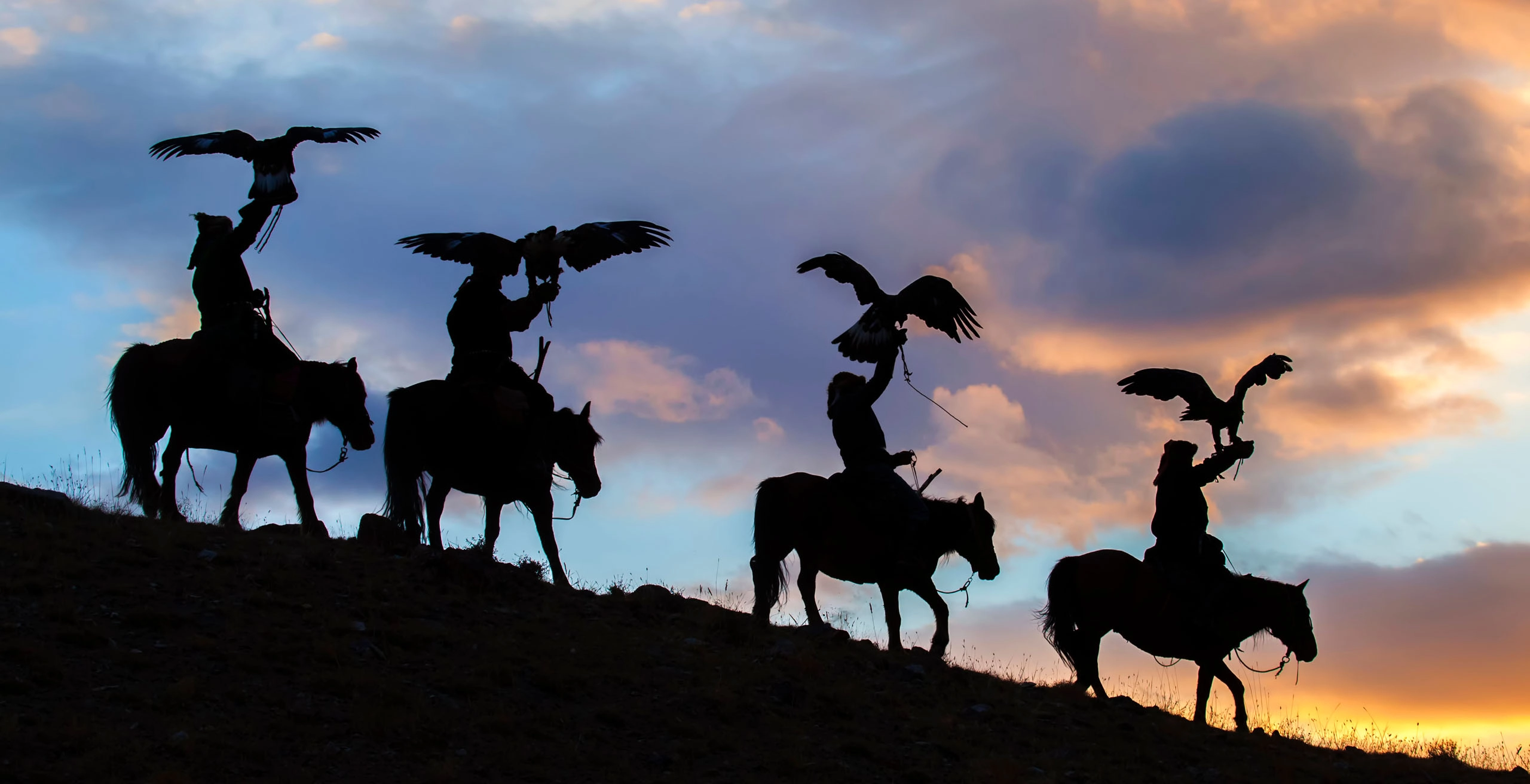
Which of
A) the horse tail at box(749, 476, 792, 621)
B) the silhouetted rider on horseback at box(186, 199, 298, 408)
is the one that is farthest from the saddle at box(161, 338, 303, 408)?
the horse tail at box(749, 476, 792, 621)

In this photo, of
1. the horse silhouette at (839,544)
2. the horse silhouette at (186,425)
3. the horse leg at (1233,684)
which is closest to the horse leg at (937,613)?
the horse silhouette at (839,544)

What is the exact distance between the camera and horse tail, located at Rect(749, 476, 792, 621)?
15203 millimetres

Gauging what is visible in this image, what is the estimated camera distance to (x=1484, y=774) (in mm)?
14156

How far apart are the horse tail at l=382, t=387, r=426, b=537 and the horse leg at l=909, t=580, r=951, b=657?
551 cm

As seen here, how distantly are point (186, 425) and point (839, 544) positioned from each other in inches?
283

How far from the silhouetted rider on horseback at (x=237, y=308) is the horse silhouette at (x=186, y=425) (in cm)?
20

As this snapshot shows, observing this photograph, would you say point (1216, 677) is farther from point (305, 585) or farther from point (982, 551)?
point (305, 585)

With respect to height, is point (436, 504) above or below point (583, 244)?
below

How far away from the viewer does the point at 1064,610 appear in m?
16.3

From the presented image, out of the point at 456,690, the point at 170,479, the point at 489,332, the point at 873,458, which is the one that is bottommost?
the point at 456,690

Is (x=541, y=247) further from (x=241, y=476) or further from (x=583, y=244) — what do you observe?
(x=241, y=476)

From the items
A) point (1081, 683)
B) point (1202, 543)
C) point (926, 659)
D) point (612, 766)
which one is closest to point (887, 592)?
point (926, 659)

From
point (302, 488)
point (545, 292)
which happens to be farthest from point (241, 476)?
point (545, 292)

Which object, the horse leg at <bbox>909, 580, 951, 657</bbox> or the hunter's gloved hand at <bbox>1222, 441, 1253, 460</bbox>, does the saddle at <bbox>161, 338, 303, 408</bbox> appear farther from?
the hunter's gloved hand at <bbox>1222, 441, 1253, 460</bbox>
